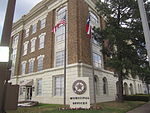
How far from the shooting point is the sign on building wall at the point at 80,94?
14.1 metres

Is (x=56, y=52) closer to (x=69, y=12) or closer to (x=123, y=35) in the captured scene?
(x=69, y=12)

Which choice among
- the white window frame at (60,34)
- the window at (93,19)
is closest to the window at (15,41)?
the white window frame at (60,34)

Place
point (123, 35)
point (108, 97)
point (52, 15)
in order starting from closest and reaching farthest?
point (123, 35) → point (108, 97) → point (52, 15)

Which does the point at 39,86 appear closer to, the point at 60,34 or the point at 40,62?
the point at 40,62

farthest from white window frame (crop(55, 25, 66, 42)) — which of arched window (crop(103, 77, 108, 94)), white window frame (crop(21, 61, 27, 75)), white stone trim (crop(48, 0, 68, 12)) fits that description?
white window frame (crop(21, 61, 27, 75))

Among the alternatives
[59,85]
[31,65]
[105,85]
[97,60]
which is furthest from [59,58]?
[105,85]

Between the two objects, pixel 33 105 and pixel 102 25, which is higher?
pixel 102 25

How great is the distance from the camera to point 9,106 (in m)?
3.79

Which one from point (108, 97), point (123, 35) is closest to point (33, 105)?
point (108, 97)

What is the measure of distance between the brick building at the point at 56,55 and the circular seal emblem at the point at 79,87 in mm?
3589

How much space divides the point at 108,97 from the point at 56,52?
33.8 ft

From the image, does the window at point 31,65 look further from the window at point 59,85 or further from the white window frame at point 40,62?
the window at point 59,85

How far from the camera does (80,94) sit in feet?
47.6

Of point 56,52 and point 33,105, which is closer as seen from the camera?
point 33,105
